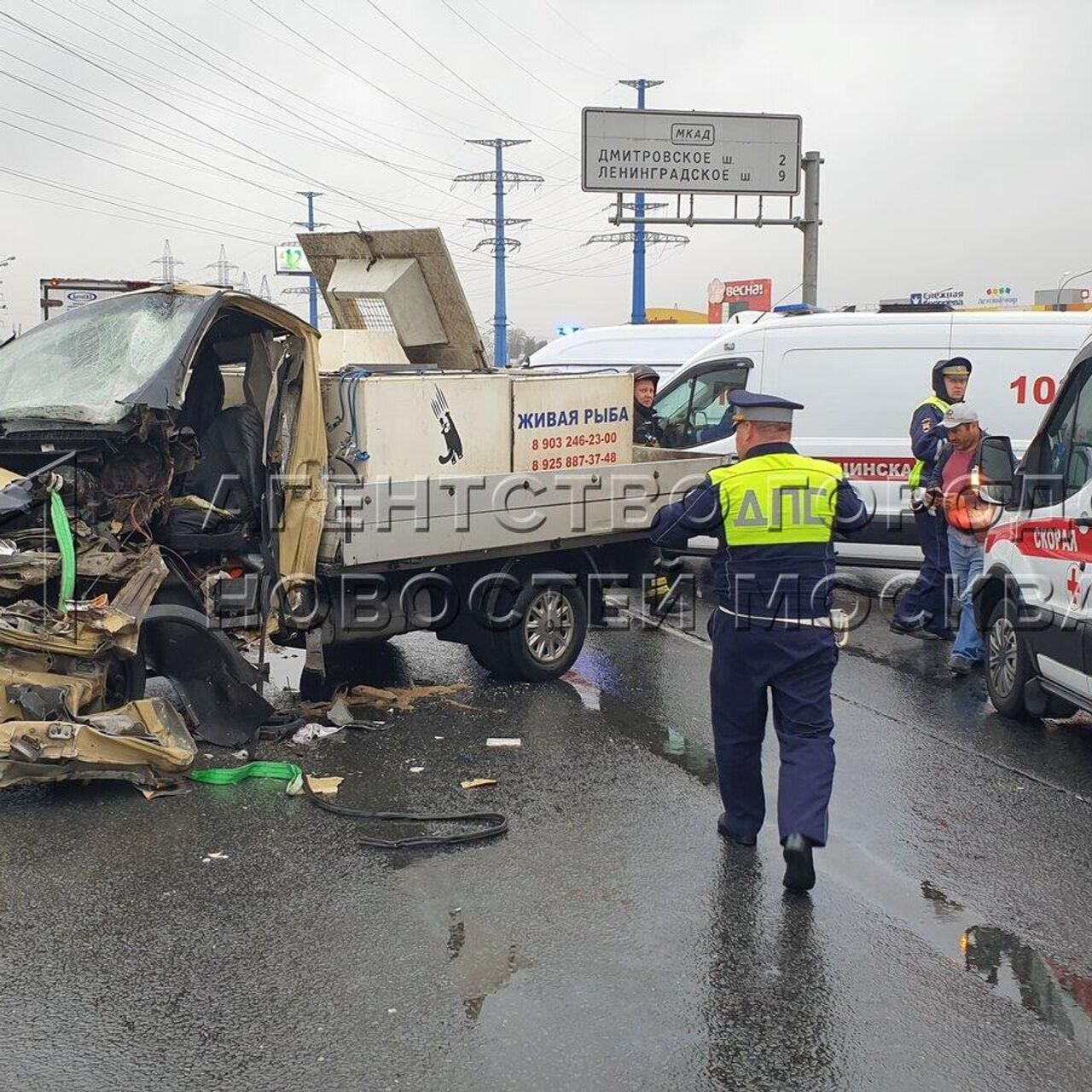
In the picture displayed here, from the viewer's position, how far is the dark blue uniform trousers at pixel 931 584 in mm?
9305

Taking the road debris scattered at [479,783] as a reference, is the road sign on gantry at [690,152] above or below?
above

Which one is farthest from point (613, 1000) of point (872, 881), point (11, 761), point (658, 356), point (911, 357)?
point (658, 356)

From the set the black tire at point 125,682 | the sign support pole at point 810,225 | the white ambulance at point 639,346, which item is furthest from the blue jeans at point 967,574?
the sign support pole at point 810,225

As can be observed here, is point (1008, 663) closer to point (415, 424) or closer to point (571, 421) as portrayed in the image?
point (571, 421)

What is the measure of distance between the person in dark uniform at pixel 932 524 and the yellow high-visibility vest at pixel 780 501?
14.8 ft

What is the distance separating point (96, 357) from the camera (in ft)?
21.4

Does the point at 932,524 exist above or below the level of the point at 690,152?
→ below

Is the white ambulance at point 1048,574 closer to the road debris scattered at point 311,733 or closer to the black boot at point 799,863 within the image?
the black boot at point 799,863

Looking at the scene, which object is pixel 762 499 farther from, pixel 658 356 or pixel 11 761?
pixel 658 356

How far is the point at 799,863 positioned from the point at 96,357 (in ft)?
14.3

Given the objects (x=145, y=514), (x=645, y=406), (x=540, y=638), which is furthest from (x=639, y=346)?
(x=145, y=514)

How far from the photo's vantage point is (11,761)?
5141mm

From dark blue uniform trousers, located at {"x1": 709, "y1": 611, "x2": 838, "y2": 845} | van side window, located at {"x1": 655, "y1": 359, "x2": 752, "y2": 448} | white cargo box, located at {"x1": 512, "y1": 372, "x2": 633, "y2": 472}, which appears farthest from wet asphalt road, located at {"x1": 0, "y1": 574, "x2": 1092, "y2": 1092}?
van side window, located at {"x1": 655, "y1": 359, "x2": 752, "y2": 448}

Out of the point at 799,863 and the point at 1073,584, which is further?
the point at 1073,584
